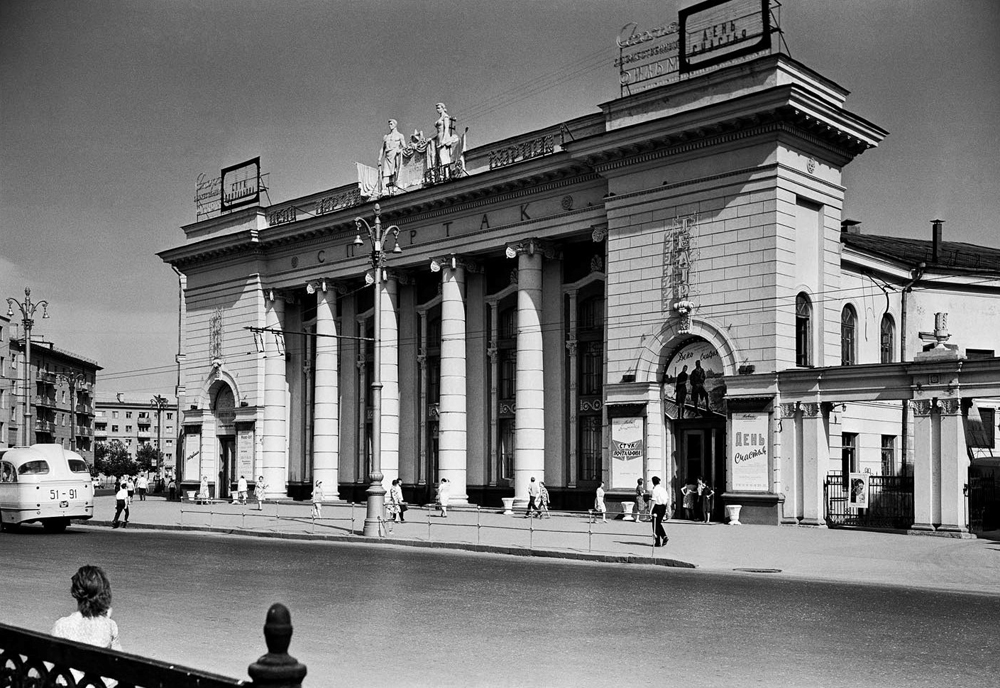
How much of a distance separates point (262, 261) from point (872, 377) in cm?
3370

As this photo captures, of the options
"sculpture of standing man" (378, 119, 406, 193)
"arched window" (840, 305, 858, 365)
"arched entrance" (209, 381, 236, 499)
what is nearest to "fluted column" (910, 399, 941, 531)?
"arched window" (840, 305, 858, 365)

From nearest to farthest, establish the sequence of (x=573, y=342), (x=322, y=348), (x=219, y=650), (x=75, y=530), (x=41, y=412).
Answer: (x=219, y=650) < (x=75, y=530) < (x=573, y=342) < (x=322, y=348) < (x=41, y=412)

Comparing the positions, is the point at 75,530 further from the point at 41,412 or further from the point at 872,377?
the point at 41,412

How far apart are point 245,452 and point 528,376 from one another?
20190 millimetres

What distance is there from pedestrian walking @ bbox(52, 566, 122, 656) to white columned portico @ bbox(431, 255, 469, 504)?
36140 millimetres

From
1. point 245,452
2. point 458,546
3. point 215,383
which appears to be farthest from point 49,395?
point 458,546

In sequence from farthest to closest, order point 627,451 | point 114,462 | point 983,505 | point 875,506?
point 114,462
point 627,451
point 875,506
point 983,505

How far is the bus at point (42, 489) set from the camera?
3172 cm

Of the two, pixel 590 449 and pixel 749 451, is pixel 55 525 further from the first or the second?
pixel 749 451

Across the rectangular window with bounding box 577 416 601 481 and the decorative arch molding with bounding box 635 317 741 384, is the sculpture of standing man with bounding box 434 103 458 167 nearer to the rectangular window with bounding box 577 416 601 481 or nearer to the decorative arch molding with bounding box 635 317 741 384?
the rectangular window with bounding box 577 416 601 481

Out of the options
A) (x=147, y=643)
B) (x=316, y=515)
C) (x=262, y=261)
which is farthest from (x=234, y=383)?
(x=147, y=643)

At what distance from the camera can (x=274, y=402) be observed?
174 ft

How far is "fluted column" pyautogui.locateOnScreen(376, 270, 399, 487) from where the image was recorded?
154 feet

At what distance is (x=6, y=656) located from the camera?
5.50 metres
